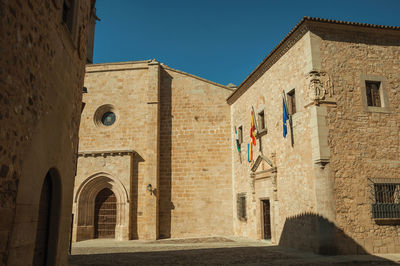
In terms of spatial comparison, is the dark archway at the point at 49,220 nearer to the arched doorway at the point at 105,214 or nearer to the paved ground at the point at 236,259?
the paved ground at the point at 236,259

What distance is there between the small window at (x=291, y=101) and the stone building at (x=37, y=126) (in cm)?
652

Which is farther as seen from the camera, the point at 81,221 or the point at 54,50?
the point at 81,221

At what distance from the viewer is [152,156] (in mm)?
15078

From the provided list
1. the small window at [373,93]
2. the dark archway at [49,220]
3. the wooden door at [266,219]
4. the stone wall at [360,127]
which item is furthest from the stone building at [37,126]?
the small window at [373,93]

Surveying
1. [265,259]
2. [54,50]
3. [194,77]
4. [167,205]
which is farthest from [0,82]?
[194,77]

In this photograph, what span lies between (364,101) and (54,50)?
8.36m

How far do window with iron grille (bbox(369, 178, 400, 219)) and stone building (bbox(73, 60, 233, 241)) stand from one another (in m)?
7.33

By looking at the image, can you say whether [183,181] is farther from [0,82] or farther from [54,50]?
[0,82]

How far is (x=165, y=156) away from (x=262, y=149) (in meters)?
5.21

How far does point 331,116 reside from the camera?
9.12 meters

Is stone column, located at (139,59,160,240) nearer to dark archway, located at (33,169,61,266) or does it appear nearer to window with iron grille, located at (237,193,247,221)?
window with iron grille, located at (237,193,247,221)

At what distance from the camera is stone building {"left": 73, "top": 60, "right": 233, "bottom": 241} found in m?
14.8

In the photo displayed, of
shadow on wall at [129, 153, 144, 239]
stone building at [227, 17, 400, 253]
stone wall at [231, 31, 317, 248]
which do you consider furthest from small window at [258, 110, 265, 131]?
shadow on wall at [129, 153, 144, 239]

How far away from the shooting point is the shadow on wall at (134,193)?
1464 cm
